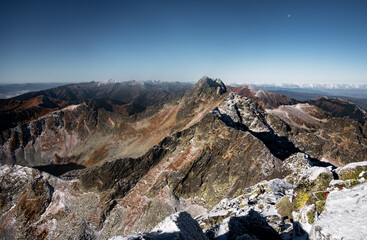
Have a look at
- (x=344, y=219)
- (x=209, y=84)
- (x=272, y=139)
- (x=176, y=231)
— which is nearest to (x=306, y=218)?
(x=344, y=219)

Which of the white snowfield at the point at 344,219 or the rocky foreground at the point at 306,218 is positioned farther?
the rocky foreground at the point at 306,218

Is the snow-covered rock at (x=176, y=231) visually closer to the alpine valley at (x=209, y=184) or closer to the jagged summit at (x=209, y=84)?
the alpine valley at (x=209, y=184)

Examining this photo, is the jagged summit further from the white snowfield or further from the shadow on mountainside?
the white snowfield

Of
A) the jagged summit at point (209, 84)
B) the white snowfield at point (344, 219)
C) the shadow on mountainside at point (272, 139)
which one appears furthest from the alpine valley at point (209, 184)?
the jagged summit at point (209, 84)

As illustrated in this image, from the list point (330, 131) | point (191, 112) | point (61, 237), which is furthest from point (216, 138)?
point (330, 131)

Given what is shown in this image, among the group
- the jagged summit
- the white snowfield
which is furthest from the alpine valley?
the jagged summit

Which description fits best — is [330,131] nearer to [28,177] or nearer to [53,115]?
[28,177]

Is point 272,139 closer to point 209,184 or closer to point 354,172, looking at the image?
point 209,184

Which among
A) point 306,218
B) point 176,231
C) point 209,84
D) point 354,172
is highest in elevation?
point 209,84
